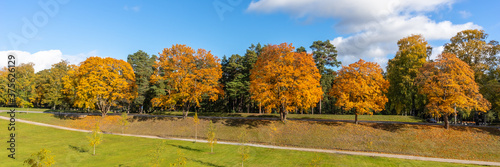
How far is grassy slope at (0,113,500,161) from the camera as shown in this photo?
88.4 feet

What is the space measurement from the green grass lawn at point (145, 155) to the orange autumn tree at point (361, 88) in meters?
10.6

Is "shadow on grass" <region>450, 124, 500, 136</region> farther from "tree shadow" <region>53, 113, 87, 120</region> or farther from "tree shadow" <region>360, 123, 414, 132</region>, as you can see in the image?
"tree shadow" <region>53, 113, 87, 120</region>

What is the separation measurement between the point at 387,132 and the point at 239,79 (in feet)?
100

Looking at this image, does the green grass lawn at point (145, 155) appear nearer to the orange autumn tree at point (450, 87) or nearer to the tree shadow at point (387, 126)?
the tree shadow at point (387, 126)

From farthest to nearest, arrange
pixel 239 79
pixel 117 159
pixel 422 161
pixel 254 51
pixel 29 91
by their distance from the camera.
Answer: pixel 29 91
pixel 254 51
pixel 239 79
pixel 422 161
pixel 117 159

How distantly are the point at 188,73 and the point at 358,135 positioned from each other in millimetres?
29713

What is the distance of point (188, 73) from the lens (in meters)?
42.1

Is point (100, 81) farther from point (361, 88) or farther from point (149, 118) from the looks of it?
point (361, 88)

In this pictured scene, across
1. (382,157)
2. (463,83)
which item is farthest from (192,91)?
(463,83)

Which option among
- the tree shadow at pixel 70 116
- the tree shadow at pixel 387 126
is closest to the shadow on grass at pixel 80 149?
the tree shadow at pixel 70 116

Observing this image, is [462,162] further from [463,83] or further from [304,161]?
[304,161]

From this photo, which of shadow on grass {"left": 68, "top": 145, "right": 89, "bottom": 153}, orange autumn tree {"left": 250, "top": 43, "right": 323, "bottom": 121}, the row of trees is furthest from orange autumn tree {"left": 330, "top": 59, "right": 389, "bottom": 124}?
shadow on grass {"left": 68, "top": 145, "right": 89, "bottom": 153}

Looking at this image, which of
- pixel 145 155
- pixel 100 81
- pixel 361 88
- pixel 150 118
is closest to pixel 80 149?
pixel 145 155

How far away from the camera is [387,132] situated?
104 ft
